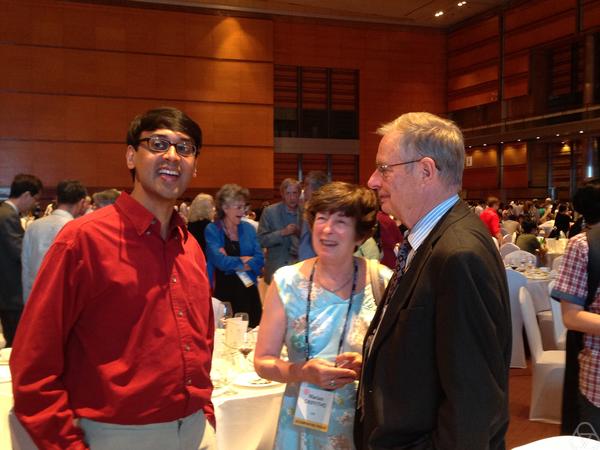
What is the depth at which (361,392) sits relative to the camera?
1605 mm

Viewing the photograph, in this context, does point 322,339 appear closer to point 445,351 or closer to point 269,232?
point 445,351

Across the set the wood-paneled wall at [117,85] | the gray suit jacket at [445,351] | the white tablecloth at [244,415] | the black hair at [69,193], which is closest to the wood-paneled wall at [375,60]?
the wood-paneled wall at [117,85]

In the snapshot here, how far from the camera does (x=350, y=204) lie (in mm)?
2121

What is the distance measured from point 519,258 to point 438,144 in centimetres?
651

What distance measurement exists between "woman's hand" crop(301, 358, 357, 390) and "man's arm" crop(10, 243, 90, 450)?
0.70m

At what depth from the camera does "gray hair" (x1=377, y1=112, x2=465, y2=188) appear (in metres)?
1.50

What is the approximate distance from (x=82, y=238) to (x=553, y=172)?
18.5 metres

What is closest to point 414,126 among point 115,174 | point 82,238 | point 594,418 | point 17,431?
point 82,238

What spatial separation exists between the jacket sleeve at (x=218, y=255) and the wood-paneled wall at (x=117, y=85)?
458 inches

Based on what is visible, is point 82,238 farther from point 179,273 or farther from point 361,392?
point 361,392

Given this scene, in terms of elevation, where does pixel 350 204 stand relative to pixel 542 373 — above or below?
above

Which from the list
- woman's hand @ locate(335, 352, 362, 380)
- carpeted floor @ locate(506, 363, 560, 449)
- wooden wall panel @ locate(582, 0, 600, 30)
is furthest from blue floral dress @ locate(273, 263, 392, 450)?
wooden wall panel @ locate(582, 0, 600, 30)

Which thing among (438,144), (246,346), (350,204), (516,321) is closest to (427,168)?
(438,144)

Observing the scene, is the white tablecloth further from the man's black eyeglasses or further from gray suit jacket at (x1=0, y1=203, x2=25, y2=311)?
gray suit jacket at (x1=0, y1=203, x2=25, y2=311)
